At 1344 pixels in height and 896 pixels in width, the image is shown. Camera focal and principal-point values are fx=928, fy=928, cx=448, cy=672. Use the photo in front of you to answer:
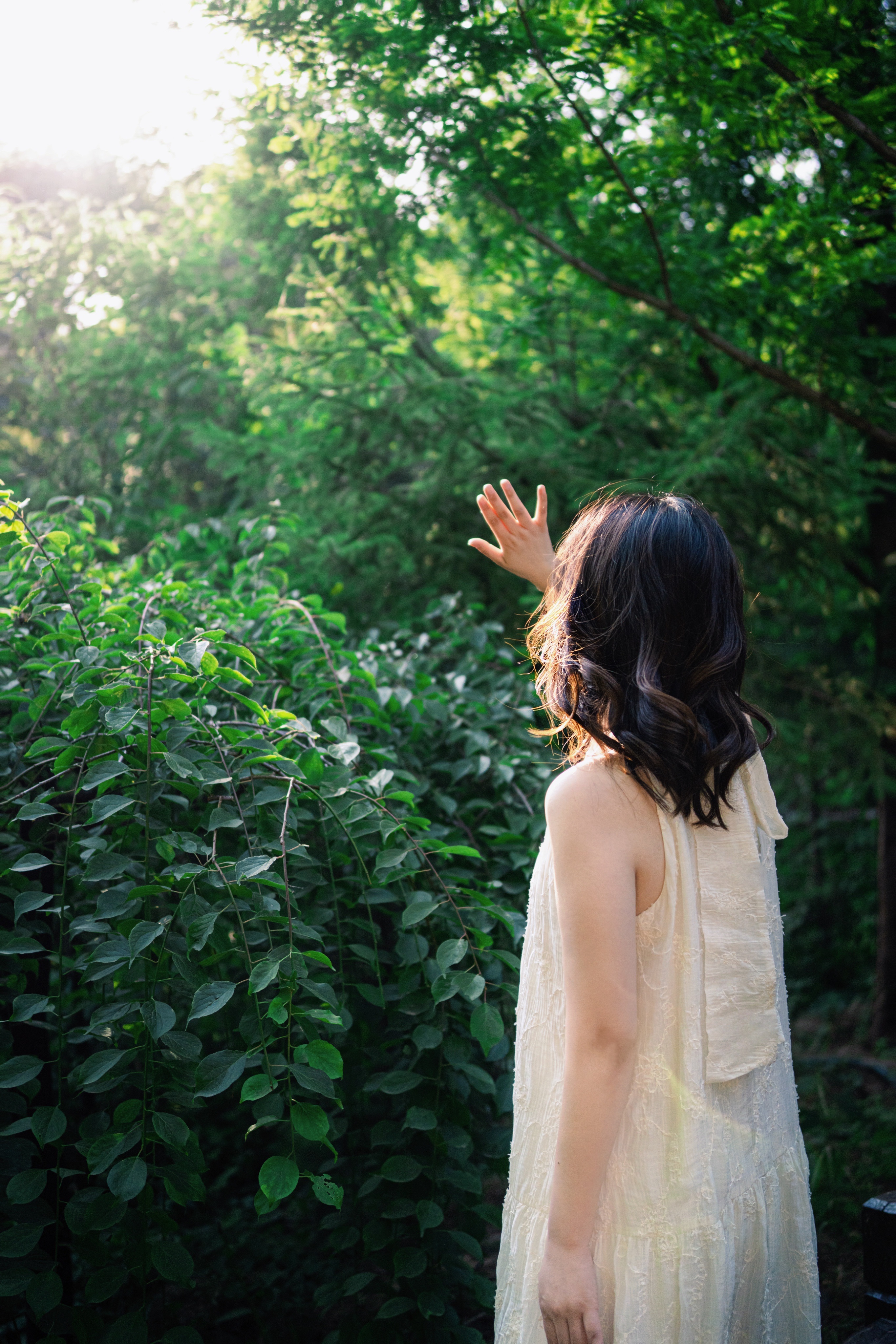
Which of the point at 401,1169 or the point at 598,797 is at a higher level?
the point at 598,797

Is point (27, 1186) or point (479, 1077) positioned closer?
point (27, 1186)

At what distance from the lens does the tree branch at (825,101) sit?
2371mm

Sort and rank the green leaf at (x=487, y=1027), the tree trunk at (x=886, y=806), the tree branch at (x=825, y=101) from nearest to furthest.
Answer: the green leaf at (x=487, y=1027)
the tree branch at (x=825, y=101)
the tree trunk at (x=886, y=806)

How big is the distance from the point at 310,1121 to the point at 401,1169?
35 cm

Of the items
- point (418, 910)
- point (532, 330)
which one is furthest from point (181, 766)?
point (532, 330)

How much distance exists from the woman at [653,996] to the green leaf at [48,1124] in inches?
26.2

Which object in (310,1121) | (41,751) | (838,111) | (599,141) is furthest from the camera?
(599,141)

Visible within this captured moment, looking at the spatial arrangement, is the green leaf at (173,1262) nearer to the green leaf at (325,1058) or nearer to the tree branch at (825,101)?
the green leaf at (325,1058)

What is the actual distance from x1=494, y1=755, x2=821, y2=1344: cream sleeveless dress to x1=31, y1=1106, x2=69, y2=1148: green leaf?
2.20ft

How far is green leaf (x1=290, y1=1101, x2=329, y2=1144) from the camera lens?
129cm

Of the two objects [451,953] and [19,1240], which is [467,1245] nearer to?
[451,953]

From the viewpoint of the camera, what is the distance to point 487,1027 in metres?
1.54

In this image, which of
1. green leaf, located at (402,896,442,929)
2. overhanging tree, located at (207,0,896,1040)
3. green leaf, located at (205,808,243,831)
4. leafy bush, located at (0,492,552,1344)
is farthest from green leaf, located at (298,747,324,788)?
overhanging tree, located at (207,0,896,1040)

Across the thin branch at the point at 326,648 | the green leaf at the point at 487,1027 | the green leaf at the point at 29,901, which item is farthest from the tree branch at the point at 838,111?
the green leaf at the point at 29,901
